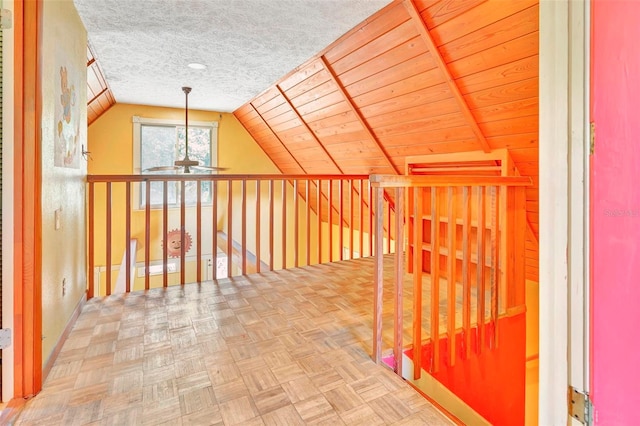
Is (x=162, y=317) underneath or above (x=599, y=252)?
underneath

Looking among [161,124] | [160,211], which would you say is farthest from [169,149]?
[160,211]

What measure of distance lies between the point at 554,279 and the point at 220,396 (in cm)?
134

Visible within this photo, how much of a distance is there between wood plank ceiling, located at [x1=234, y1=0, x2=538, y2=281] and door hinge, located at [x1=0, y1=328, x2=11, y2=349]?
266 cm

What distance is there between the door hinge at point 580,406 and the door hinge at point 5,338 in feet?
6.61

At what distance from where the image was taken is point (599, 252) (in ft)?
2.99

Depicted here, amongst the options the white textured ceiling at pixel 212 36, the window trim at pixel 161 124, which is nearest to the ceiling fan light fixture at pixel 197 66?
the white textured ceiling at pixel 212 36

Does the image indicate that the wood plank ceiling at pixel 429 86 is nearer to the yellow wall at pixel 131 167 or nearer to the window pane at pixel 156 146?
the yellow wall at pixel 131 167

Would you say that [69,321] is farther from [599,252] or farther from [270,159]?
[270,159]

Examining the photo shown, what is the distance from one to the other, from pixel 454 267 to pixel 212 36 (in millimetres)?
2495

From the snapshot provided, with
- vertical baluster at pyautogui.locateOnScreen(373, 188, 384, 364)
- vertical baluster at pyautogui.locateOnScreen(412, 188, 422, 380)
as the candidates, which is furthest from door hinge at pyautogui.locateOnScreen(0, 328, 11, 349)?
vertical baluster at pyautogui.locateOnScreen(412, 188, 422, 380)

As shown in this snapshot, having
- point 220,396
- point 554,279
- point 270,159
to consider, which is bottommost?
point 220,396

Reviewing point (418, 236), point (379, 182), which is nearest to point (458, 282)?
point (418, 236)

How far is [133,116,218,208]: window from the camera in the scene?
5.37m

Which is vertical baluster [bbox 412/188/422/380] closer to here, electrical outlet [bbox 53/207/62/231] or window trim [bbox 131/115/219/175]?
electrical outlet [bbox 53/207/62/231]
